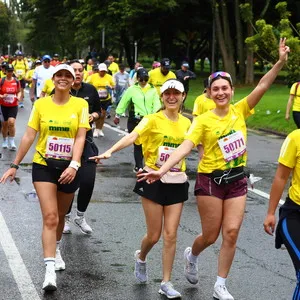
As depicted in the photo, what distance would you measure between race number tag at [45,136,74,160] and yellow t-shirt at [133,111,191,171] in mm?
617

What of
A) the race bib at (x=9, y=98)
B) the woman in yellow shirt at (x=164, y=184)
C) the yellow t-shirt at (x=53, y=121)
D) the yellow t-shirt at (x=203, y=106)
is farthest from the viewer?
the race bib at (x=9, y=98)

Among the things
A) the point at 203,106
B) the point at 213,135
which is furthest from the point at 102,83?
the point at 213,135

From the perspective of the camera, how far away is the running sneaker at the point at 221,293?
606 cm

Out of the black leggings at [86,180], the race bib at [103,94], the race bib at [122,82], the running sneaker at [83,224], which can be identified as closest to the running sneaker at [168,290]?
the black leggings at [86,180]

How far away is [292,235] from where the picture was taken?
5.11 m

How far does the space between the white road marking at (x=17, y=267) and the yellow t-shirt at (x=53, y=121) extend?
1.01 metres

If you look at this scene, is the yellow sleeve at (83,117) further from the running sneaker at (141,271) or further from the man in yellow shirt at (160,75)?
the man in yellow shirt at (160,75)

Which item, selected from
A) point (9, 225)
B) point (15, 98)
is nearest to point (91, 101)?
point (9, 225)

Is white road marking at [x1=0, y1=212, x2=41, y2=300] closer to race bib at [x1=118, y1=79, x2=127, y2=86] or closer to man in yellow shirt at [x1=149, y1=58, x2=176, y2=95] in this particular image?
man in yellow shirt at [x1=149, y1=58, x2=176, y2=95]

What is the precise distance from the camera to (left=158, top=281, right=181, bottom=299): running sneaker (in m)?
6.18

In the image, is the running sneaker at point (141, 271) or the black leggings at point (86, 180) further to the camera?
the black leggings at point (86, 180)

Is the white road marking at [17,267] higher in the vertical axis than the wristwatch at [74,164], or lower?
lower

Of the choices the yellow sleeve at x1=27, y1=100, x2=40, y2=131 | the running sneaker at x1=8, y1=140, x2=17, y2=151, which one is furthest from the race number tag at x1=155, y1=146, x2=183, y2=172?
the running sneaker at x1=8, y1=140, x2=17, y2=151

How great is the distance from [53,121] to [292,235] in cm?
247
